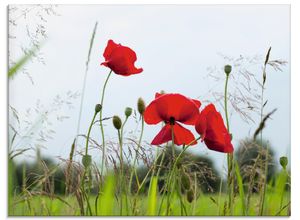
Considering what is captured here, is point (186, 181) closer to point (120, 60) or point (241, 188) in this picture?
point (241, 188)

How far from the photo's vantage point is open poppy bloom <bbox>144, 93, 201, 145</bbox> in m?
1.03

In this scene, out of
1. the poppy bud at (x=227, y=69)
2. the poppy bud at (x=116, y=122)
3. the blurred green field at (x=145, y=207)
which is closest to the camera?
the poppy bud at (x=116, y=122)

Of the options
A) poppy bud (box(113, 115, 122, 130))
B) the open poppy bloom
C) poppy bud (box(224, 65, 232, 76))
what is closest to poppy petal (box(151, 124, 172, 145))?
the open poppy bloom

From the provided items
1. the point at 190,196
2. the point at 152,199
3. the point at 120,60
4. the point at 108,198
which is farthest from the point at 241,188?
the point at 120,60

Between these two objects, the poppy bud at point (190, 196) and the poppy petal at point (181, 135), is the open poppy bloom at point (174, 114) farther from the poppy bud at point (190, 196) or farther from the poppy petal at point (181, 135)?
the poppy bud at point (190, 196)

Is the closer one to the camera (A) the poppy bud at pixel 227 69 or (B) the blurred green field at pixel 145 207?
(B) the blurred green field at pixel 145 207

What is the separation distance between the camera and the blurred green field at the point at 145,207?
1.21 meters

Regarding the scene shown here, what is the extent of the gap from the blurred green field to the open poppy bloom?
23cm

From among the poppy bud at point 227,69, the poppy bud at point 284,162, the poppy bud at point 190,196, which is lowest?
the poppy bud at point 190,196

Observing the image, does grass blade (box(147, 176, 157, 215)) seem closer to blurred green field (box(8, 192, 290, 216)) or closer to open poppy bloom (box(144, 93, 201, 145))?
blurred green field (box(8, 192, 290, 216))

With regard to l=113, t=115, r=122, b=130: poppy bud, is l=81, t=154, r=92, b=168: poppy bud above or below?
below

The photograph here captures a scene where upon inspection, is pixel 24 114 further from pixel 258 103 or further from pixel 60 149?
pixel 258 103

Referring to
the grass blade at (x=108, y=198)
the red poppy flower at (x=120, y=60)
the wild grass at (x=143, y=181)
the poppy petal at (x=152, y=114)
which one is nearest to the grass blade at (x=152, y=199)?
the wild grass at (x=143, y=181)

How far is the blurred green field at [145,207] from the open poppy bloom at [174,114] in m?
0.23
